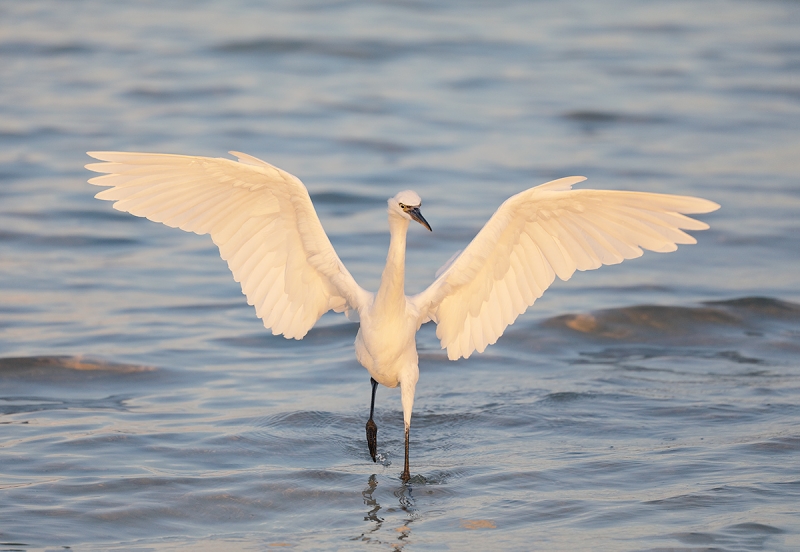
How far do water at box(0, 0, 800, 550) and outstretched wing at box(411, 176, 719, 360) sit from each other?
1.02 m

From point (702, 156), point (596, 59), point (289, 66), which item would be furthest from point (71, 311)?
point (596, 59)

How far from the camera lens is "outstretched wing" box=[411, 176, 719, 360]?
669 centimetres

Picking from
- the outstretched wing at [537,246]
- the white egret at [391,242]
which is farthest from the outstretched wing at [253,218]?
the outstretched wing at [537,246]

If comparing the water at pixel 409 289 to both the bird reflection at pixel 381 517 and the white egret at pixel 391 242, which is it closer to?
the bird reflection at pixel 381 517

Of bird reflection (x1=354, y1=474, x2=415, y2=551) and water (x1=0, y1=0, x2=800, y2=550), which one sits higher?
water (x1=0, y1=0, x2=800, y2=550)

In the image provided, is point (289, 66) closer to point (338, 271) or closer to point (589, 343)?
point (589, 343)

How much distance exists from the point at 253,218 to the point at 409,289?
413cm

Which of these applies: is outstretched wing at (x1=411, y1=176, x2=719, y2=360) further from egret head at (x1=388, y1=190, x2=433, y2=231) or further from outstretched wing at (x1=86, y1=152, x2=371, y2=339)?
outstretched wing at (x1=86, y1=152, x2=371, y2=339)

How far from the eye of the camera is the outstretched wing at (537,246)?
6688mm

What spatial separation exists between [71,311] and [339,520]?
512cm

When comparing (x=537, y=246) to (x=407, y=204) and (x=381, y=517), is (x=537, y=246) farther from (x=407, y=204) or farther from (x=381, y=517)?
(x=381, y=517)

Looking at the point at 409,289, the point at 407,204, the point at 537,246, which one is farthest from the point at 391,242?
the point at 409,289

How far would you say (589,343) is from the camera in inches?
402

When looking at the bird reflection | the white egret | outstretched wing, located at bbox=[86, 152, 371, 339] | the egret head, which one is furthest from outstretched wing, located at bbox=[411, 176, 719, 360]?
the bird reflection
